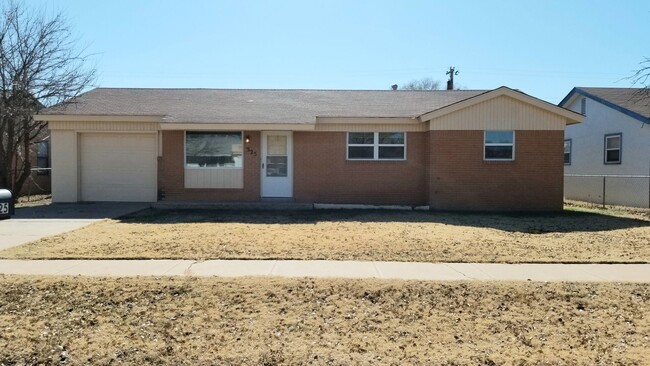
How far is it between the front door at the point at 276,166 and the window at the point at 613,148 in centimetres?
1382

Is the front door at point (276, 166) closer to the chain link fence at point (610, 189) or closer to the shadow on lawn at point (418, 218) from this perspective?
the shadow on lawn at point (418, 218)

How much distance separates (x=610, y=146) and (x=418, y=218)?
12.4 metres

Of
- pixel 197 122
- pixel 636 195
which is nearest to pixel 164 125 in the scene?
pixel 197 122

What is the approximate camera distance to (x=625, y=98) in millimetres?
21688

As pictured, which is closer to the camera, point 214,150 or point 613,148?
point 214,150

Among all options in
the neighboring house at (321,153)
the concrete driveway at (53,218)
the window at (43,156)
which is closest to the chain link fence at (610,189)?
the neighboring house at (321,153)

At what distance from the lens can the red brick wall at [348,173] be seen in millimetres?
16562

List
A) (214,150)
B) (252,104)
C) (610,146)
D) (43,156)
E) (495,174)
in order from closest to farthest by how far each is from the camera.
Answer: (495,174)
(214,150)
(252,104)
(610,146)
(43,156)

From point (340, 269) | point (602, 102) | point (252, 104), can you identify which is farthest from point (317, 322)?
point (602, 102)

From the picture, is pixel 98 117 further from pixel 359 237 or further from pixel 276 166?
pixel 359 237

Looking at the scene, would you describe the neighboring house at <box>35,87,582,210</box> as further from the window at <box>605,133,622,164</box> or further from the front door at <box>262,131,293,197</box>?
the window at <box>605,133,622,164</box>

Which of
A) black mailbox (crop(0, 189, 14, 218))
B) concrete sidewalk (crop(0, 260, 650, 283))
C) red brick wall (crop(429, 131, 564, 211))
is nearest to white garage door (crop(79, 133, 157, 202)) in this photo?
concrete sidewalk (crop(0, 260, 650, 283))

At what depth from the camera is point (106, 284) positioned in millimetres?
6445

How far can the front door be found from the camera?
659 inches
